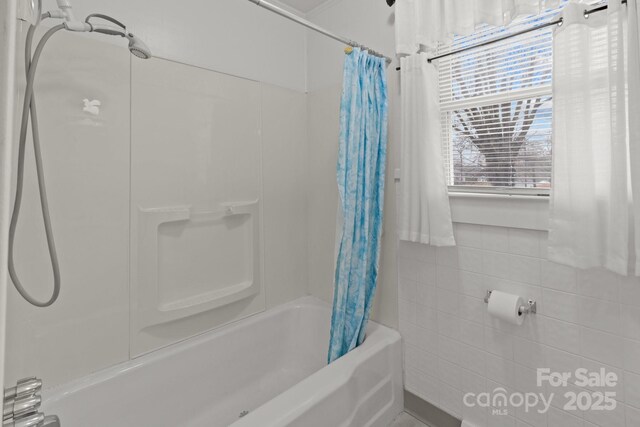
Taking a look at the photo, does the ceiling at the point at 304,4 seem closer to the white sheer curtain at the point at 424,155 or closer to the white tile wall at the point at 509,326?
the white sheer curtain at the point at 424,155

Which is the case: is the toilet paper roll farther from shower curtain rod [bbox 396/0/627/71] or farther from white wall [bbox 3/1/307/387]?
white wall [bbox 3/1/307/387]

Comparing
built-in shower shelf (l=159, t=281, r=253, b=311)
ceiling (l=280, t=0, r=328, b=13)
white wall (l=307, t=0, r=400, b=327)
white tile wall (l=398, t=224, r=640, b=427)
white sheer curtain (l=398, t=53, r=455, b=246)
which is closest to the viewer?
white tile wall (l=398, t=224, r=640, b=427)

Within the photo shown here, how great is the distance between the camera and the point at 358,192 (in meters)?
1.55

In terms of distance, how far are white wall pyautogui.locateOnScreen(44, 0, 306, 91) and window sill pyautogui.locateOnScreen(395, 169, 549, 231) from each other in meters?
1.41

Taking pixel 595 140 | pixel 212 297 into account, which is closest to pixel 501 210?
pixel 595 140

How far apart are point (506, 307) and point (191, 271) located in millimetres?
1545

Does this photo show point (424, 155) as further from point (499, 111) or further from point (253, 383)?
point (253, 383)

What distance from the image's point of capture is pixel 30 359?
1301 millimetres

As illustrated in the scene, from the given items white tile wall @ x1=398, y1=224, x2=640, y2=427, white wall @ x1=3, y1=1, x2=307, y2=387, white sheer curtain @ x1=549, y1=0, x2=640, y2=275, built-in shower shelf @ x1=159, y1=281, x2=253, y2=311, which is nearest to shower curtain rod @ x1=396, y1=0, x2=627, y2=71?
white sheer curtain @ x1=549, y1=0, x2=640, y2=275

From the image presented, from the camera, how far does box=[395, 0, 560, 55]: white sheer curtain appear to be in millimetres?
1227

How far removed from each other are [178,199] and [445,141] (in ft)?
4.70

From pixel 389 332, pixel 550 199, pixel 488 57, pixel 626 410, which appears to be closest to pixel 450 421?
pixel 389 332

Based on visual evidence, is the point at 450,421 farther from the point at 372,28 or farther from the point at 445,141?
the point at 372,28

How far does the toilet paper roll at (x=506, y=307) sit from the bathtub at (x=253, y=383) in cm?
61
